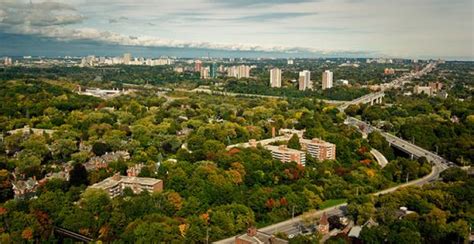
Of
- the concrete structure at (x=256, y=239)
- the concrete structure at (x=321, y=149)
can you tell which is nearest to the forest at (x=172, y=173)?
the concrete structure at (x=321, y=149)

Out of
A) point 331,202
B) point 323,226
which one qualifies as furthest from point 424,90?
point 323,226

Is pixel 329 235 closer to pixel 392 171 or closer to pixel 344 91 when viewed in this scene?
pixel 392 171

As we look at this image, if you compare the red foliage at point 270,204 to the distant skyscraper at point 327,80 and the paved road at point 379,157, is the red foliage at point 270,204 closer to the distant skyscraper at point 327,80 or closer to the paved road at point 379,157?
the paved road at point 379,157

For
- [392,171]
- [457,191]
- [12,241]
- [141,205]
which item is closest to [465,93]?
[392,171]

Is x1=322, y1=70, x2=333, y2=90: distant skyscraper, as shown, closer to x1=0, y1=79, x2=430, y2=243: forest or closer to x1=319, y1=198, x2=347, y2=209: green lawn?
x1=0, y1=79, x2=430, y2=243: forest

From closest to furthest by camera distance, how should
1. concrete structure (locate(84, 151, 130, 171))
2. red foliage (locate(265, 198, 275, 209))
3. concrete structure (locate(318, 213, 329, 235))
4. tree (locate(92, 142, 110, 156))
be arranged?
1. concrete structure (locate(318, 213, 329, 235))
2. red foliage (locate(265, 198, 275, 209))
3. concrete structure (locate(84, 151, 130, 171))
4. tree (locate(92, 142, 110, 156))

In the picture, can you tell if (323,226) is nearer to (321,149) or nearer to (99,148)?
(321,149)

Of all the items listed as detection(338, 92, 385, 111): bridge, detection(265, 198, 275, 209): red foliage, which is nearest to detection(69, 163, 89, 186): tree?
detection(265, 198, 275, 209): red foliage

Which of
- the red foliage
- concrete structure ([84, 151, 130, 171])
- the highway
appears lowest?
the highway
